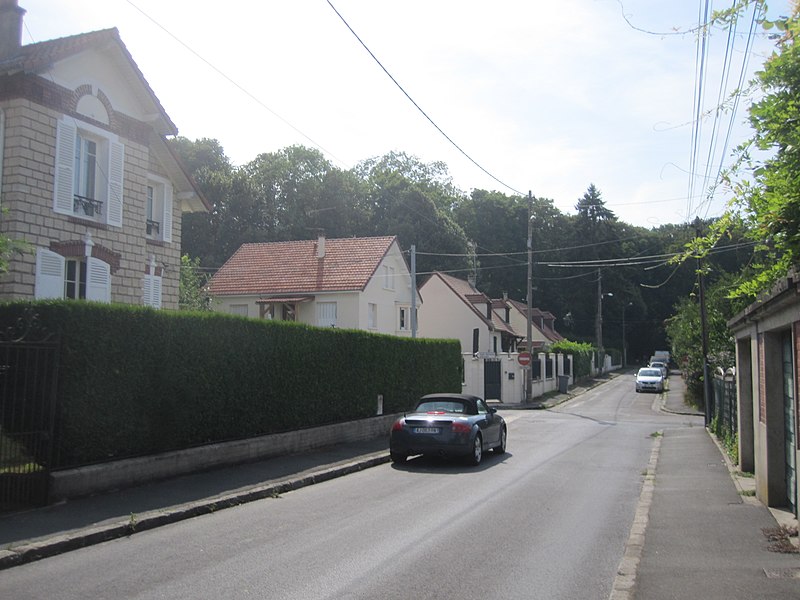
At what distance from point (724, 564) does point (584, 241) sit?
69.3 meters

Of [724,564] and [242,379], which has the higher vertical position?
[242,379]

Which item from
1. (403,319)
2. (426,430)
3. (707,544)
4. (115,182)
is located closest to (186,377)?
(426,430)

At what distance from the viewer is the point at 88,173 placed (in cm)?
1688

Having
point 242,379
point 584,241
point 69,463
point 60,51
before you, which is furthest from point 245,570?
point 584,241

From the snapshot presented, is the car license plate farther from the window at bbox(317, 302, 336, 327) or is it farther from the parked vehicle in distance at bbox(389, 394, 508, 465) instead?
the window at bbox(317, 302, 336, 327)

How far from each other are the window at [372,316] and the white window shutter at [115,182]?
1955 cm

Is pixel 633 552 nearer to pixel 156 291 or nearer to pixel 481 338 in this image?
pixel 156 291

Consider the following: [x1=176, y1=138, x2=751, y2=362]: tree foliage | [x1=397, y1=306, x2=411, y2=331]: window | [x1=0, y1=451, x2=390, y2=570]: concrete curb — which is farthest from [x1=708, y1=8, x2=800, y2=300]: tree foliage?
[x1=176, y1=138, x2=751, y2=362]: tree foliage

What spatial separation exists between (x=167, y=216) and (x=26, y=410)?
11.4 metres

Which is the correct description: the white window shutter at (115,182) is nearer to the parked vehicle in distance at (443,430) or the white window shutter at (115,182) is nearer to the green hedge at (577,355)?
the parked vehicle in distance at (443,430)

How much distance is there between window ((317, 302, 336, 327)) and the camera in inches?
1396

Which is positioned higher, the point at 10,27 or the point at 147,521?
the point at 10,27

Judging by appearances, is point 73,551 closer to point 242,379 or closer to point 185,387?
point 185,387

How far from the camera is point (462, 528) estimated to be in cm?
884
